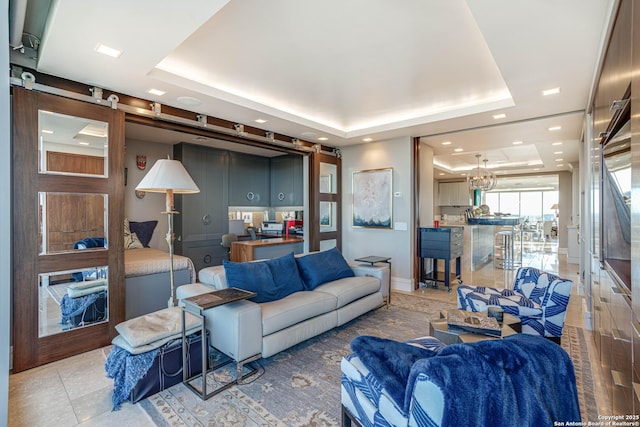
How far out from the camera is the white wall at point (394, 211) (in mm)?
5031

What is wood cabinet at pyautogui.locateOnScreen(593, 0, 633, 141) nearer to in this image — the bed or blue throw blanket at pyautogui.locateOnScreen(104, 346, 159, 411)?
blue throw blanket at pyautogui.locateOnScreen(104, 346, 159, 411)

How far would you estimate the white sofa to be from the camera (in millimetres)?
2330

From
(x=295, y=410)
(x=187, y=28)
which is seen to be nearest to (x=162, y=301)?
(x=295, y=410)

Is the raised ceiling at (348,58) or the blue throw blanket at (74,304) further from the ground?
the raised ceiling at (348,58)

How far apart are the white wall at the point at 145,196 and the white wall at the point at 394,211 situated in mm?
3385

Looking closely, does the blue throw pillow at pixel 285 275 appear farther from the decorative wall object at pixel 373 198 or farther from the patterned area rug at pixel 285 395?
the decorative wall object at pixel 373 198

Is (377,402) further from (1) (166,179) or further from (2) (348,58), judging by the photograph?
(2) (348,58)

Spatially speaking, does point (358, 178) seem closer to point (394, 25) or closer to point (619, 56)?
point (394, 25)

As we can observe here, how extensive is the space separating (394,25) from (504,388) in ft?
7.71

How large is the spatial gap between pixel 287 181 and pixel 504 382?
241 inches

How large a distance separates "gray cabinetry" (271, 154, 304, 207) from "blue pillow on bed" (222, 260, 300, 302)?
146 inches

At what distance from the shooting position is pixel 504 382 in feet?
3.24

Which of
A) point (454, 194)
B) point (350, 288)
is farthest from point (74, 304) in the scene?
point (454, 194)

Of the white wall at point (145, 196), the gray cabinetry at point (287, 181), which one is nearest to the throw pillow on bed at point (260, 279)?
the white wall at point (145, 196)
